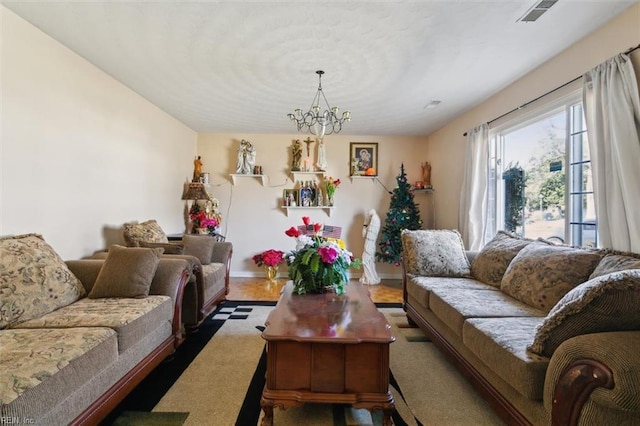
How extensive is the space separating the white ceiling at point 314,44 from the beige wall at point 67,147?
0.70ft

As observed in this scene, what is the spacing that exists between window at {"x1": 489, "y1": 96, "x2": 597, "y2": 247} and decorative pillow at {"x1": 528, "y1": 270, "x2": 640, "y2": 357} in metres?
1.48

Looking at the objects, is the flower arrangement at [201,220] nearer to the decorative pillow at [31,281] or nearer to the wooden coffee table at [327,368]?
the decorative pillow at [31,281]

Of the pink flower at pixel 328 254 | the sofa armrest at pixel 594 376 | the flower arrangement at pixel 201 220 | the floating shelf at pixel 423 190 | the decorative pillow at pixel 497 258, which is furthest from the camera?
the floating shelf at pixel 423 190

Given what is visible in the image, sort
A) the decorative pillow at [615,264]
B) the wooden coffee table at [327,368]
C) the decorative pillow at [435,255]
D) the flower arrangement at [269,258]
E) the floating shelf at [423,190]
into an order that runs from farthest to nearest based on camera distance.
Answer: the floating shelf at [423,190], the flower arrangement at [269,258], the decorative pillow at [435,255], the decorative pillow at [615,264], the wooden coffee table at [327,368]

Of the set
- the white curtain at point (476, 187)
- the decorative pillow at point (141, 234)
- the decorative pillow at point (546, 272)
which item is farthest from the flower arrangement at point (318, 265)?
the white curtain at point (476, 187)

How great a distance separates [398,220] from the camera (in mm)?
4805

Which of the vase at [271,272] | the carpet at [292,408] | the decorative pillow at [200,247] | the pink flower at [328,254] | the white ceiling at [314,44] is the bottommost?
the carpet at [292,408]

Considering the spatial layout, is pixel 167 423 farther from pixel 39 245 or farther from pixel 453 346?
pixel 453 346

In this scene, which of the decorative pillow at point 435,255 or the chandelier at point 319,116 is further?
the decorative pillow at point 435,255

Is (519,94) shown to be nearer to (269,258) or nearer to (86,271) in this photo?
(269,258)

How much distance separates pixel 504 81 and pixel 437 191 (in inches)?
83.3

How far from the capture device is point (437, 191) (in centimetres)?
494

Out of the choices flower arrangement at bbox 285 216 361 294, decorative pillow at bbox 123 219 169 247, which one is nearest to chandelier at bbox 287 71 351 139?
flower arrangement at bbox 285 216 361 294

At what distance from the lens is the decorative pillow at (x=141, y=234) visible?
3.00 meters
